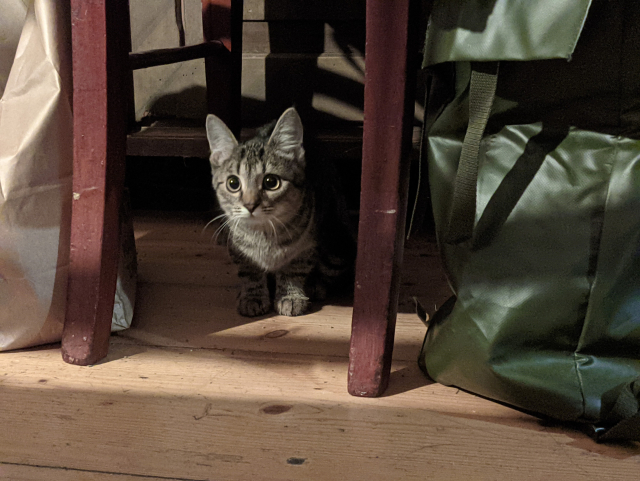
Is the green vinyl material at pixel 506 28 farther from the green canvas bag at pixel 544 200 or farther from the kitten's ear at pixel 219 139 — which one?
the kitten's ear at pixel 219 139

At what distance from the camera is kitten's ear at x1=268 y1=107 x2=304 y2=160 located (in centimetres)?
127

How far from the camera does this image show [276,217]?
4.33ft

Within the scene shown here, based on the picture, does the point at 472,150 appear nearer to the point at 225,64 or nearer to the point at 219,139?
the point at 219,139

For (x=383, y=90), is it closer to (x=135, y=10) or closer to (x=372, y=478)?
(x=372, y=478)

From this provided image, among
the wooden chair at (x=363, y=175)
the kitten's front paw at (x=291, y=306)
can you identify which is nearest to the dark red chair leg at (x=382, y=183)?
the wooden chair at (x=363, y=175)

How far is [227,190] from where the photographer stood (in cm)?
134

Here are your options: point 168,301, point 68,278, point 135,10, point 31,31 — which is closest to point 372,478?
point 68,278

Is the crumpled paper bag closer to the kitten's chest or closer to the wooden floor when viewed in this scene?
the wooden floor

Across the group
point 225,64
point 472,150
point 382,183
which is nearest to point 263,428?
point 382,183

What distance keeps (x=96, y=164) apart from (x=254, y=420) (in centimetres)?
52

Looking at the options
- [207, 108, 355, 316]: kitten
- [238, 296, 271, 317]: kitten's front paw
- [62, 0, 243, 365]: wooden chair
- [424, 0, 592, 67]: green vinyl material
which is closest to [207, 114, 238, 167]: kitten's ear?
[207, 108, 355, 316]: kitten

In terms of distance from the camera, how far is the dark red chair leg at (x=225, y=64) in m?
1.59

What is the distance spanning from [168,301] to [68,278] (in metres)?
0.34

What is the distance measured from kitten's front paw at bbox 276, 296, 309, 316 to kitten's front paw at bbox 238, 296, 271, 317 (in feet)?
0.10
